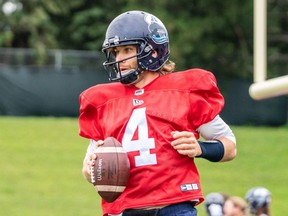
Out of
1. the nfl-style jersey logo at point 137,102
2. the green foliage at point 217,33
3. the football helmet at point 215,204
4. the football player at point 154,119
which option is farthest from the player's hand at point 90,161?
the green foliage at point 217,33

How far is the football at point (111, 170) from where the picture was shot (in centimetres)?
409

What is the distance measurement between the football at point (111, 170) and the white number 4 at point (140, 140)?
0.05 m

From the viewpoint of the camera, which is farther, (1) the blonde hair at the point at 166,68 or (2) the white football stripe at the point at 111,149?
(1) the blonde hair at the point at 166,68

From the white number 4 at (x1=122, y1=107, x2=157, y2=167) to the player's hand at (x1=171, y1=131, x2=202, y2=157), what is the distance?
13 centimetres

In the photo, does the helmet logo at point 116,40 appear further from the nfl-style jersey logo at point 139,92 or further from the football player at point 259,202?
the football player at point 259,202

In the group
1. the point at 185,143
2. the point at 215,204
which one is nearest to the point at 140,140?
the point at 185,143

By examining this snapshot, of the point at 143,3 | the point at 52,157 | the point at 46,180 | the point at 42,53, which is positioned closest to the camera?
the point at 46,180

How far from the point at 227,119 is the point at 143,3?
5.77 metres

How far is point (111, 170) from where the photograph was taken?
13.5 feet

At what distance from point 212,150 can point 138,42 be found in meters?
0.62

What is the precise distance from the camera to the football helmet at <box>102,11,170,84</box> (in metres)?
4.23

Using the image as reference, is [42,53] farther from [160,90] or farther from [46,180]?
[160,90]

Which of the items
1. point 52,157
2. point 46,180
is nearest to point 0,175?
point 46,180

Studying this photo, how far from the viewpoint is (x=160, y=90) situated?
426 cm
